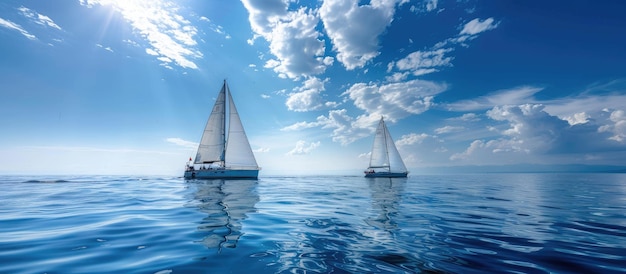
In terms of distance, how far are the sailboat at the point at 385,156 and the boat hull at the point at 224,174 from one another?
3294 centimetres

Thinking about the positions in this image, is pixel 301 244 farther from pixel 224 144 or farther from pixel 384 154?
pixel 384 154

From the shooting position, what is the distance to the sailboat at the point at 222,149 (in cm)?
4481

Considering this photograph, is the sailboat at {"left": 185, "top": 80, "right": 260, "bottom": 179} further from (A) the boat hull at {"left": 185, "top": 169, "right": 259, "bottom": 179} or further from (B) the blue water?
(B) the blue water

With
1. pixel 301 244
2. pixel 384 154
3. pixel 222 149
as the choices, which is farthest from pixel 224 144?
pixel 301 244

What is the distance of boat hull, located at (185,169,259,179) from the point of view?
43906mm

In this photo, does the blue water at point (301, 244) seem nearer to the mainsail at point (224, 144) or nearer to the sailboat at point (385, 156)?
the mainsail at point (224, 144)

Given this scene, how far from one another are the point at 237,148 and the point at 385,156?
3792 cm

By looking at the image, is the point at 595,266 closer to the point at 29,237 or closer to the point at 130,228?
the point at 130,228

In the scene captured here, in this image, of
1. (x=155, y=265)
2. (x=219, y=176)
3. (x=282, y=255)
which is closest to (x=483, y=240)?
(x=282, y=255)

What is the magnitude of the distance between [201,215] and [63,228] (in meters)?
4.42

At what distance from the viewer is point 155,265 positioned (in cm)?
507

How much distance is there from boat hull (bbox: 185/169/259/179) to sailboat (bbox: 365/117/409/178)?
3294 cm

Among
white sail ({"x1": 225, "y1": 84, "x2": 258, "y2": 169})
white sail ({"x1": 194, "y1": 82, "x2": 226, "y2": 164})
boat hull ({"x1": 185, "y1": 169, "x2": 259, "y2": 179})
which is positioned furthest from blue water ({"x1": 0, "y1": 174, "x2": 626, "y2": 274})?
white sail ({"x1": 194, "y1": 82, "x2": 226, "y2": 164})

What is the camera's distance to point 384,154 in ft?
211
